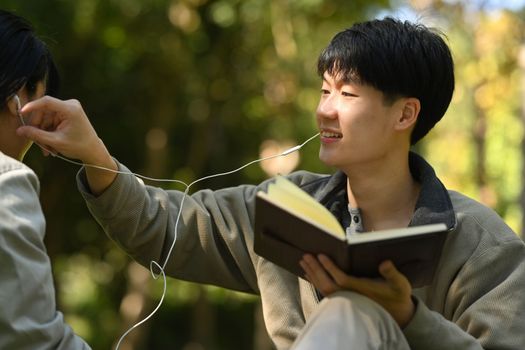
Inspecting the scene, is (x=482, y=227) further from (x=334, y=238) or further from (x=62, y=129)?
(x=62, y=129)

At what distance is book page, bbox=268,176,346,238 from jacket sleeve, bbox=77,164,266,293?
0.66 metres

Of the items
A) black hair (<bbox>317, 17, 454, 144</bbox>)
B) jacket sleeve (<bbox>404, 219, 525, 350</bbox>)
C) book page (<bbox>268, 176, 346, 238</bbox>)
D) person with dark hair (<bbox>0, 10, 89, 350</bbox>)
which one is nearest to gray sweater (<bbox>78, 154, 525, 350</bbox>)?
jacket sleeve (<bbox>404, 219, 525, 350</bbox>)

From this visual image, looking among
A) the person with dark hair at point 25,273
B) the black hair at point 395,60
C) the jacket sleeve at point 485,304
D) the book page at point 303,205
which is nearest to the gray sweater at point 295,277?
the jacket sleeve at point 485,304

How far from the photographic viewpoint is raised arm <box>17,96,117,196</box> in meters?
2.49

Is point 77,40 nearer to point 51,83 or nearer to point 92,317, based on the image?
point 92,317

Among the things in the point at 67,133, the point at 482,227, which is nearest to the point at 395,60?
the point at 482,227

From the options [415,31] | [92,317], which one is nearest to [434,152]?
[92,317]

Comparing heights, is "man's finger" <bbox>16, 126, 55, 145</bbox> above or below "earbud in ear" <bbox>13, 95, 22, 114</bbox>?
below

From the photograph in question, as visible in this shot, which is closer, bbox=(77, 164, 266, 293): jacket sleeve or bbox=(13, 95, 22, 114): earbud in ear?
bbox=(13, 95, 22, 114): earbud in ear

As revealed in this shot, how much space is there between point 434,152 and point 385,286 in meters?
11.6

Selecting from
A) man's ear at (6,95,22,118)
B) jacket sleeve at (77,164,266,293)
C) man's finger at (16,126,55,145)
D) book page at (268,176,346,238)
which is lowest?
jacket sleeve at (77,164,266,293)

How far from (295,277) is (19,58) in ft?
3.31

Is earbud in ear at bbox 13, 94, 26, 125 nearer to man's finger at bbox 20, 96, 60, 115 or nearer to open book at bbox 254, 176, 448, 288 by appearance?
man's finger at bbox 20, 96, 60, 115

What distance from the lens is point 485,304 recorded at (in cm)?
256
